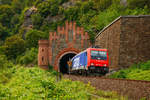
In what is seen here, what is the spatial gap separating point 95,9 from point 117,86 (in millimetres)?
37143

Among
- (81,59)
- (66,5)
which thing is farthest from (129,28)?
(66,5)

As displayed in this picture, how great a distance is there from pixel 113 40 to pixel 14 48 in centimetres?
3811

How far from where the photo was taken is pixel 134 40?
24.9m

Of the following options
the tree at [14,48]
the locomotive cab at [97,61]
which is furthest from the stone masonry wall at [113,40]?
the tree at [14,48]

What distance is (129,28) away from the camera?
25344mm

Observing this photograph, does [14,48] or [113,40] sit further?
[14,48]

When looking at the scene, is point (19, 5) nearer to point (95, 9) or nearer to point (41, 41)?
point (95, 9)

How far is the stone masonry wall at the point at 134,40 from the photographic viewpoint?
79.9ft

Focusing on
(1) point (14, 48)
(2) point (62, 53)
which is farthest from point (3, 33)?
(2) point (62, 53)

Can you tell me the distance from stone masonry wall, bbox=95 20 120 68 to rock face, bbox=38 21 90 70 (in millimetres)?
7511

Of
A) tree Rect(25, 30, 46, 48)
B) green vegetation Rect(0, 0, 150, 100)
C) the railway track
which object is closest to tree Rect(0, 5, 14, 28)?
green vegetation Rect(0, 0, 150, 100)

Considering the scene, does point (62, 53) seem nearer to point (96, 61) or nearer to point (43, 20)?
point (96, 61)

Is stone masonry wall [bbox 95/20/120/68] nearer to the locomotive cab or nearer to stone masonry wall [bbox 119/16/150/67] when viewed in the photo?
stone masonry wall [bbox 119/16/150/67]

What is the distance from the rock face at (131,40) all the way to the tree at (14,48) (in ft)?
125
